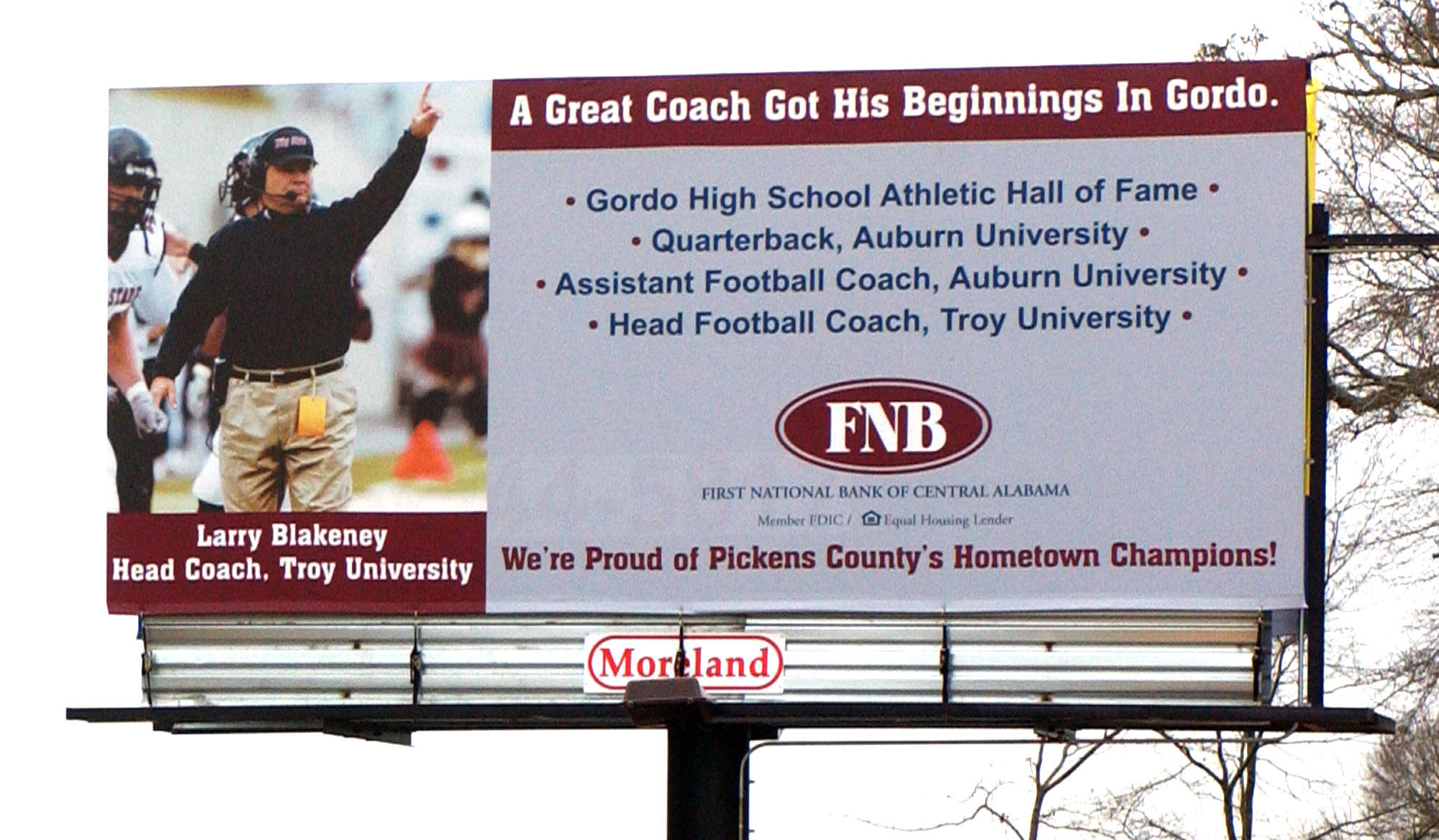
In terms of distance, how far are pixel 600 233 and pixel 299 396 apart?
159cm

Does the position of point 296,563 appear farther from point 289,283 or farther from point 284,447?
point 289,283

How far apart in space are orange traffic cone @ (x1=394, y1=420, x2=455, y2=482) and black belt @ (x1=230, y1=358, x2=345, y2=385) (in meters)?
0.50

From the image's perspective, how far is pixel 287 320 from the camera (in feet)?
43.4

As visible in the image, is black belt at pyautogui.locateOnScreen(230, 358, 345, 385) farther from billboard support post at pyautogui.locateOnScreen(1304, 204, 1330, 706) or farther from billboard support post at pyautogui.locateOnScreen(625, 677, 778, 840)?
billboard support post at pyautogui.locateOnScreen(1304, 204, 1330, 706)

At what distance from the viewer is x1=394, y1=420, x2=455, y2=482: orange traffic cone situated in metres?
13.0

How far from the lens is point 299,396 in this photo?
1320 centimetres

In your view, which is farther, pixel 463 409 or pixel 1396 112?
pixel 1396 112

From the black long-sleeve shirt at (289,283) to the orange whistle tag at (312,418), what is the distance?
0.61ft

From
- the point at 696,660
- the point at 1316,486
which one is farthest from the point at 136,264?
the point at 1316,486

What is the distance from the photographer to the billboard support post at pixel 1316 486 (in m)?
12.5

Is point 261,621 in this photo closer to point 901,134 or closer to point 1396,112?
point 901,134

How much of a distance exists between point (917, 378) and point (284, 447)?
2.93m

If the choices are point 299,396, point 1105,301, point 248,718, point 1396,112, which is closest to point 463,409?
point 299,396

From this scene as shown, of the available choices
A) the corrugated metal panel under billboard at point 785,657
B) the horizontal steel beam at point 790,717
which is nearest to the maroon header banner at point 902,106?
the corrugated metal panel under billboard at point 785,657
